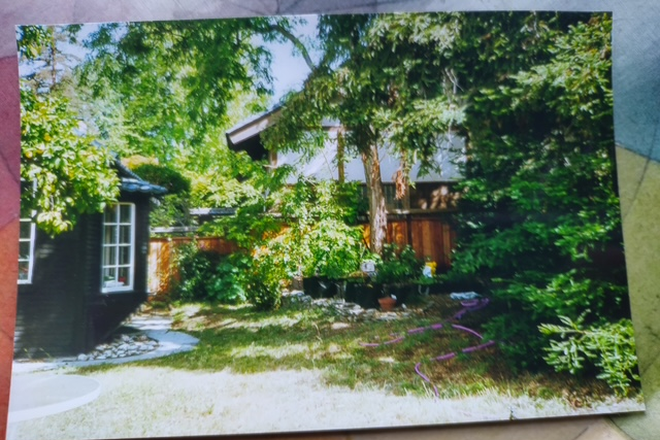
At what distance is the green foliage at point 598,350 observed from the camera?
2686mm

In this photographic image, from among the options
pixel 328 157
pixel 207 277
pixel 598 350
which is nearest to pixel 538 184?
pixel 598 350

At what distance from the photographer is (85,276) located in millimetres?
2629

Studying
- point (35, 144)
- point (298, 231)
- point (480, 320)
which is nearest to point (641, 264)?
point (480, 320)

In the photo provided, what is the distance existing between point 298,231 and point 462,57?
4.96 feet

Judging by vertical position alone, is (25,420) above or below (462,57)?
below

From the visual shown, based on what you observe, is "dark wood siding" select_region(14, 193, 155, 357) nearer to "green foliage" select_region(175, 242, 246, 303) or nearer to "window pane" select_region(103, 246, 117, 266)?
"window pane" select_region(103, 246, 117, 266)

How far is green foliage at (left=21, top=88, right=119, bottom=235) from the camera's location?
8.52 feet

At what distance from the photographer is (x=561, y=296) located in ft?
8.94

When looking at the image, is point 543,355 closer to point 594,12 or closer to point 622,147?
point 622,147

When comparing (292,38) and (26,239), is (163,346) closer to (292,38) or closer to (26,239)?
(26,239)

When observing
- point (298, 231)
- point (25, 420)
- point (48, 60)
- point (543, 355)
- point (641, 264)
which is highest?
point (48, 60)

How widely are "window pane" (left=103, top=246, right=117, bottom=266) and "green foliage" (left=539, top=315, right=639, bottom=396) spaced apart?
270cm

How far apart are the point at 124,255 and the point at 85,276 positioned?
269 mm

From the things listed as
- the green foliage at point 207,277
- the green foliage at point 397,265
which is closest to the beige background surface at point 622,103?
the green foliage at point 397,265
